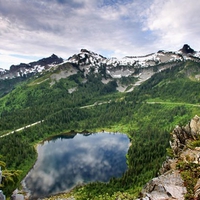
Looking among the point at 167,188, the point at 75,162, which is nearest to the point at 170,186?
the point at 167,188

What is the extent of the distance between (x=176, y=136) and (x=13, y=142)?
90.9 metres

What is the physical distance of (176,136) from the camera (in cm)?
4762

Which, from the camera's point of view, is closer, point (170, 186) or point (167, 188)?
point (167, 188)

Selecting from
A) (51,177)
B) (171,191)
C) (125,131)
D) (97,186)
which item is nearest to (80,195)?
(97,186)

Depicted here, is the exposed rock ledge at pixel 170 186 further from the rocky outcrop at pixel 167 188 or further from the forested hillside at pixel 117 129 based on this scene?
the forested hillside at pixel 117 129

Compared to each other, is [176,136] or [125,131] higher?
[176,136]

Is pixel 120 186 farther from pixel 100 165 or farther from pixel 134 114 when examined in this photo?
pixel 134 114

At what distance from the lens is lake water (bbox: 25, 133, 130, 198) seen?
274 ft

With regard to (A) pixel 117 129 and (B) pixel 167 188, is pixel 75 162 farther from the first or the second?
(B) pixel 167 188

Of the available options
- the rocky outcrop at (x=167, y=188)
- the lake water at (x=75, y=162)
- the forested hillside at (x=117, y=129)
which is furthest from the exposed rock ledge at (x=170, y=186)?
the lake water at (x=75, y=162)

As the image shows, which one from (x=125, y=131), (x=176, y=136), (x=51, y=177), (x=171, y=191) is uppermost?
(x=176, y=136)

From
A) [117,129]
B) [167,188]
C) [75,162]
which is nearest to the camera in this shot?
[167,188]

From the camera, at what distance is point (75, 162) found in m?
105

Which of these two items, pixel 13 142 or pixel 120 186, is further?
pixel 13 142
